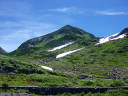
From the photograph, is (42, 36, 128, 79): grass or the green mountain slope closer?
(42, 36, 128, 79): grass

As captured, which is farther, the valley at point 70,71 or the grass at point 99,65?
the grass at point 99,65

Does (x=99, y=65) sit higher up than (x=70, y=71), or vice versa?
(x=99, y=65)

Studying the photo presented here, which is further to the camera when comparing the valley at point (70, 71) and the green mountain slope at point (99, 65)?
the green mountain slope at point (99, 65)

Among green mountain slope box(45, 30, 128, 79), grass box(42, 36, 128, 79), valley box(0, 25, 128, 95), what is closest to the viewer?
valley box(0, 25, 128, 95)

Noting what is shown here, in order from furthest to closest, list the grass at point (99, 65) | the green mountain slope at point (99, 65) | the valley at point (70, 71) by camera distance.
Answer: the green mountain slope at point (99, 65)
the grass at point (99, 65)
the valley at point (70, 71)

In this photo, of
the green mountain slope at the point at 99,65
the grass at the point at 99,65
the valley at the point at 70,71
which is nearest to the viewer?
the valley at the point at 70,71

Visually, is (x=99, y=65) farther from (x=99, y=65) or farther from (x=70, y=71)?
(x=70, y=71)

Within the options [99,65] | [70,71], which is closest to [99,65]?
[99,65]

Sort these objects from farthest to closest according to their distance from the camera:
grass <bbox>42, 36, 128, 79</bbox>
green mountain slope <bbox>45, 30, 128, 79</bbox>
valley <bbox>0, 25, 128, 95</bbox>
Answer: green mountain slope <bbox>45, 30, 128, 79</bbox> < grass <bbox>42, 36, 128, 79</bbox> < valley <bbox>0, 25, 128, 95</bbox>

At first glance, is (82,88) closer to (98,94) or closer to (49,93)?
(98,94)

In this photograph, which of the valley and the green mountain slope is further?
the green mountain slope

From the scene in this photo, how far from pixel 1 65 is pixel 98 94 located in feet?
66.1

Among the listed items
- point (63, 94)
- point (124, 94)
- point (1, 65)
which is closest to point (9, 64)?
point (1, 65)

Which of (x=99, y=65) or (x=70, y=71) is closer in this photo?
(x=70, y=71)
